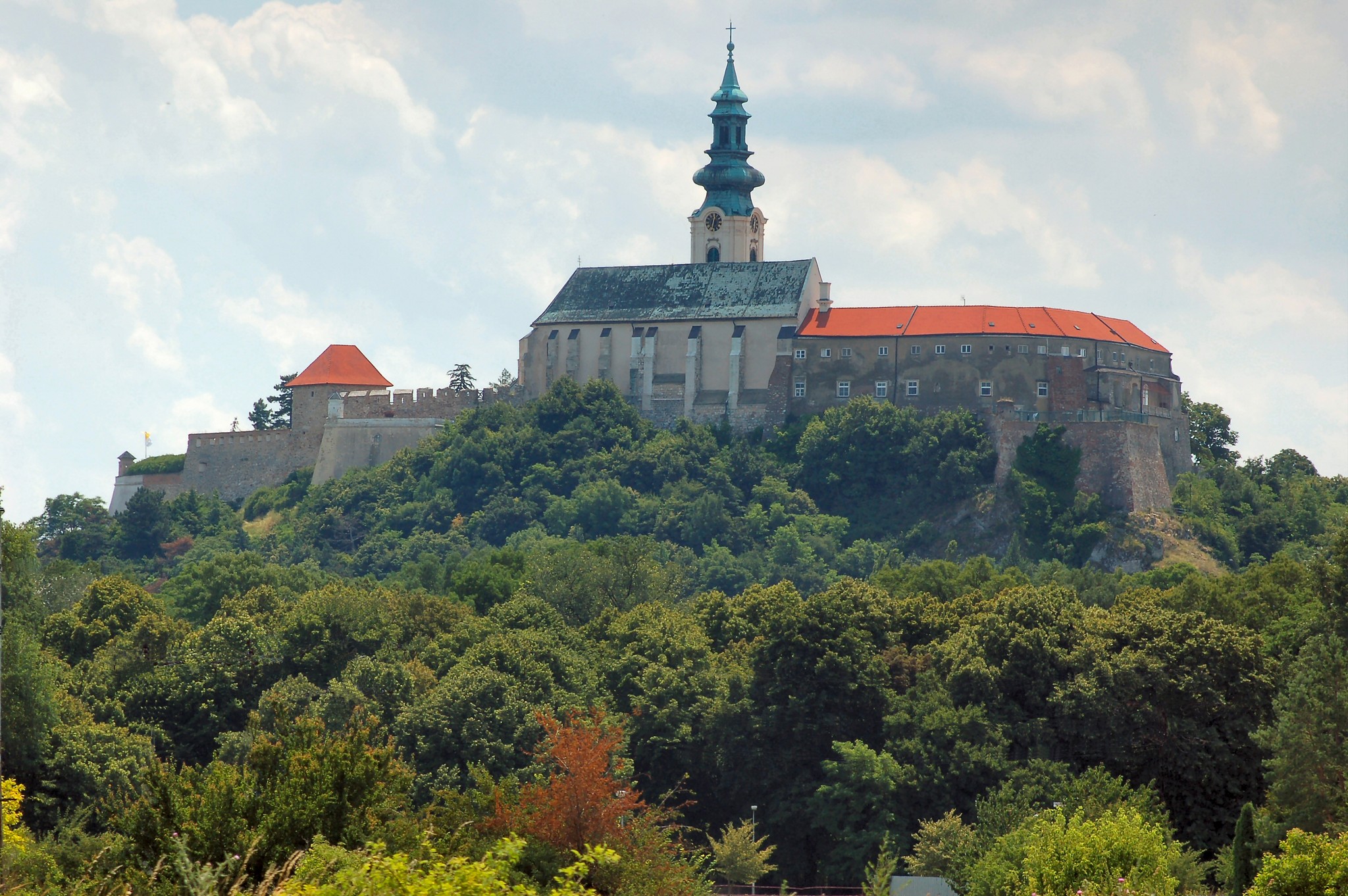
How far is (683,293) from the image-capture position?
324 feet

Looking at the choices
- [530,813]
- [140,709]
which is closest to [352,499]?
[140,709]

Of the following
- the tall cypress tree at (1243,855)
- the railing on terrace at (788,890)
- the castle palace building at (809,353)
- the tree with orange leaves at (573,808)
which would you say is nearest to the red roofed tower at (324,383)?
the castle palace building at (809,353)

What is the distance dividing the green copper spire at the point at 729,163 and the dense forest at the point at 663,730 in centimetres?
2922

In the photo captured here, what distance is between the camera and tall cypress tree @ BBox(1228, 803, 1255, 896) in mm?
34344

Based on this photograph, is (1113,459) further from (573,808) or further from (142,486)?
(573,808)

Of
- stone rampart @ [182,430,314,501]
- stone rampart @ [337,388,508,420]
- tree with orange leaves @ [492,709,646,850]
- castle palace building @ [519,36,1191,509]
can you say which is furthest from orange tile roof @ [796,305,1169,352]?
tree with orange leaves @ [492,709,646,850]

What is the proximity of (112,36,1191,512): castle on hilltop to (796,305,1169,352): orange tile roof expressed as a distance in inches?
3.8

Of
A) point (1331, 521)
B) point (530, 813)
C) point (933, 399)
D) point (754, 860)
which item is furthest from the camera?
point (933, 399)

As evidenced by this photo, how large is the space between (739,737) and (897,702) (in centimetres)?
337

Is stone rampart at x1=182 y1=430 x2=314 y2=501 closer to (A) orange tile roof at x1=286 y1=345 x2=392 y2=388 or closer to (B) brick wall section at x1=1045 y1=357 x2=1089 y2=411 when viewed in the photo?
(A) orange tile roof at x1=286 y1=345 x2=392 y2=388

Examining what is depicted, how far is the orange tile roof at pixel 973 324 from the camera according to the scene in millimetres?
91688

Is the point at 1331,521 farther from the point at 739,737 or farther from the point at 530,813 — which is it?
the point at 530,813

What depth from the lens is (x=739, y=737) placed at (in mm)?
47031

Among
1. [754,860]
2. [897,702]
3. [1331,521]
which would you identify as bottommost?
[754,860]
